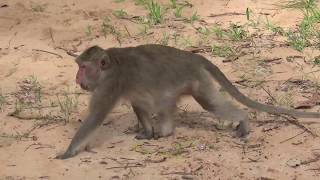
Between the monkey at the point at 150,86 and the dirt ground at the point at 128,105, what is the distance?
170 millimetres

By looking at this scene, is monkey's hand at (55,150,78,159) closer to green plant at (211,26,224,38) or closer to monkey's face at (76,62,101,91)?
monkey's face at (76,62,101,91)

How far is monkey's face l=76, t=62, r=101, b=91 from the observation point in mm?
5805

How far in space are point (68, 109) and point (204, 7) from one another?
10.6 feet

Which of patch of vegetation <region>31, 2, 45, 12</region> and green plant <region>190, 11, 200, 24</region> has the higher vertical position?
patch of vegetation <region>31, 2, 45, 12</region>

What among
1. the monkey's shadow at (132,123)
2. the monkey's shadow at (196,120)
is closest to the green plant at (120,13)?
the monkey's shadow at (132,123)

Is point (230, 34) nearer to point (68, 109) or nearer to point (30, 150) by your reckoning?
point (68, 109)

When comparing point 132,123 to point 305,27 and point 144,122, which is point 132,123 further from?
point 305,27

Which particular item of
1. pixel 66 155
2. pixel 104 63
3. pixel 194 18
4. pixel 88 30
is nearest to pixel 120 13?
pixel 88 30

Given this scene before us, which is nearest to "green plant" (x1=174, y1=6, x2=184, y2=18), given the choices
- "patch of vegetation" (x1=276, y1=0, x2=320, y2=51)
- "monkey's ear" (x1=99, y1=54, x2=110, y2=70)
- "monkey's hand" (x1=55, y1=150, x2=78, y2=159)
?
"patch of vegetation" (x1=276, y1=0, x2=320, y2=51)

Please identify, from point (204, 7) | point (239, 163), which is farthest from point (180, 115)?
point (204, 7)

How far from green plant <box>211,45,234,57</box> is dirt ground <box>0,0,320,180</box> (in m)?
0.07

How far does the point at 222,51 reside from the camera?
25.6ft

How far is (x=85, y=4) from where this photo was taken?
9.29 m

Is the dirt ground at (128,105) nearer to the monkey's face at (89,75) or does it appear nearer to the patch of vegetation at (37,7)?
the patch of vegetation at (37,7)
